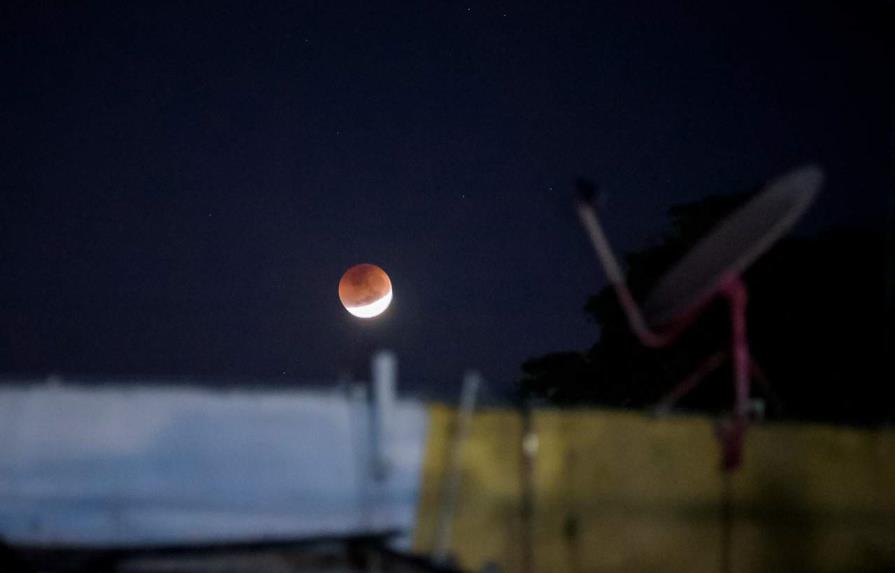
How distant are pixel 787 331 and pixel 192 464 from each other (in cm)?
1871

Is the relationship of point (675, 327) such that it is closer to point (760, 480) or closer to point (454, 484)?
point (760, 480)

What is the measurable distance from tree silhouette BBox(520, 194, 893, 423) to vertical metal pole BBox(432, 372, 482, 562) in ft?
38.9

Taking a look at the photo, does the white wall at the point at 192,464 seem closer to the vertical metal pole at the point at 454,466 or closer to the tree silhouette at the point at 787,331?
the vertical metal pole at the point at 454,466

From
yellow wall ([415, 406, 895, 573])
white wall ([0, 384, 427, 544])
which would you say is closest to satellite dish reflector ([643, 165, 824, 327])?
yellow wall ([415, 406, 895, 573])

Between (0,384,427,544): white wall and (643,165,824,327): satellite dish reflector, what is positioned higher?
(643,165,824,327): satellite dish reflector

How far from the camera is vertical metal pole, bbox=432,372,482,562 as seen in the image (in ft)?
20.9

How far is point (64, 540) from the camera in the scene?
20.2 ft

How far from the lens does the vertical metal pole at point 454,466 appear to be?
638 cm

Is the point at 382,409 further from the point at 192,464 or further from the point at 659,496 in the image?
the point at 659,496

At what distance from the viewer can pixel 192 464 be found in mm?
6352

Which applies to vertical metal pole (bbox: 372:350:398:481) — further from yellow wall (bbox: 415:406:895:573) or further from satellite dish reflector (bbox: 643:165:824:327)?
satellite dish reflector (bbox: 643:165:824:327)

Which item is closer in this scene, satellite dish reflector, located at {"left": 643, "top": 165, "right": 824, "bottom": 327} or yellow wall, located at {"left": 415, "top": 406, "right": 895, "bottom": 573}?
satellite dish reflector, located at {"left": 643, "top": 165, "right": 824, "bottom": 327}

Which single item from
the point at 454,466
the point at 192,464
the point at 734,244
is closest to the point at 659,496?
the point at 454,466

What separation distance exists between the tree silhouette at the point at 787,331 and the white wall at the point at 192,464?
1223 centimetres
